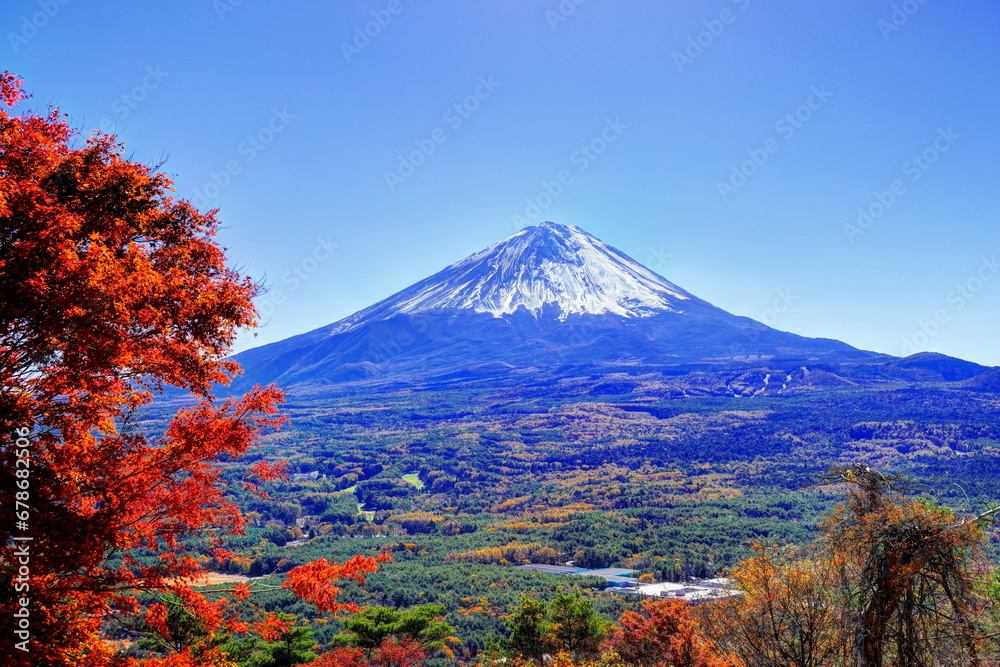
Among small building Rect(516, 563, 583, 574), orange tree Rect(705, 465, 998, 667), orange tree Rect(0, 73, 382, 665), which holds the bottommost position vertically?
small building Rect(516, 563, 583, 574)

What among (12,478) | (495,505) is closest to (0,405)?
(12,478)

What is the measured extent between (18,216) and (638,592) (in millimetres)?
40164

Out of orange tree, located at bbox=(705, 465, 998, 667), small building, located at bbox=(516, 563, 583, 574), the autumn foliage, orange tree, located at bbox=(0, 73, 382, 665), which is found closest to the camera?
orange tree, located at bbox=(0, 73, 382, 665)

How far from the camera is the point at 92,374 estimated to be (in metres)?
5.48

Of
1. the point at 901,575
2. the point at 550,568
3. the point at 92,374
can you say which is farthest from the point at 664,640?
the point at 550,568

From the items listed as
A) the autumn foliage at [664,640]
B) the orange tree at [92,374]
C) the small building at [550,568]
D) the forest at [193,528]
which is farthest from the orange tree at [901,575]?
the small building at [550,568]

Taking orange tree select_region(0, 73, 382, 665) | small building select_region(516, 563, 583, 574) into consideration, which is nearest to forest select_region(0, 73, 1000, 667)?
orange tree select_region(0, 73, 382, 665)

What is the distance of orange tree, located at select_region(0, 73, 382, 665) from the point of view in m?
4.92

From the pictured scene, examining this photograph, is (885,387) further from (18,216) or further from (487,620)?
(18,216)

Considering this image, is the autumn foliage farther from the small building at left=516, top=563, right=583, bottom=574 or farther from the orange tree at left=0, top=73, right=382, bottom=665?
the small building at left=516, top=563, right=583, bottom=574

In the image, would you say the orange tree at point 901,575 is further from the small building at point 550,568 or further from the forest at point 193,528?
the small building at point 550,568

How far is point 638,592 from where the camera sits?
38000mm

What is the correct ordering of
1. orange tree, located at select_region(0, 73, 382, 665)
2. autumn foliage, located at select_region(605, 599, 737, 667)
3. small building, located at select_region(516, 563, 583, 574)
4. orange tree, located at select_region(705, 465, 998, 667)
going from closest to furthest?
1. orange tree, located at select_region(0, 73, 382, 665)
2. orange tree, located at select_region(705, 465, 998, 667)
3. autumn foliage, located at select_region(605, 599, 737, 667)
4. small building, located at select_region(516, 563, 583, 574)

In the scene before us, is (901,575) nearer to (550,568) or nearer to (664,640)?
(664,640)
